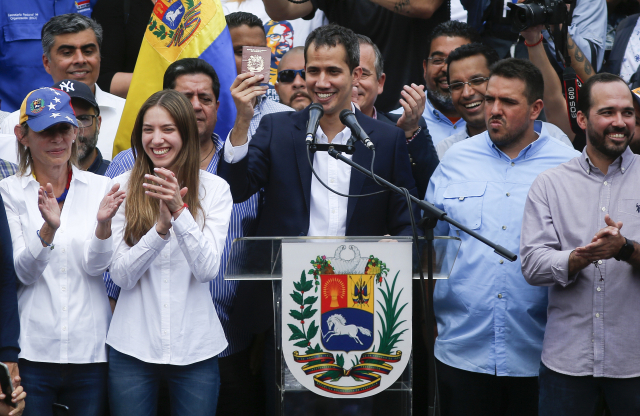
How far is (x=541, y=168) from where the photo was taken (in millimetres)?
3955

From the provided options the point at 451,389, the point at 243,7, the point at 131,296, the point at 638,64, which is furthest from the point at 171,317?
the point at 638,64

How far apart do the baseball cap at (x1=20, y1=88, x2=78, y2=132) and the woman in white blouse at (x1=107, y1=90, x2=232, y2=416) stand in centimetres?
45

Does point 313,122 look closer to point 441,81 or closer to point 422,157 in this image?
point 422,157

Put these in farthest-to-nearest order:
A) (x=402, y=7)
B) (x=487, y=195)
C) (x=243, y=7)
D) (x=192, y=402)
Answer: (x=243, y=7) → (x=402, y=7) → (x=487, y=195) → (x=192, y=402)

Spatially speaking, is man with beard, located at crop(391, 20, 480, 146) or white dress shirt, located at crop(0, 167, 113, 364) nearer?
white dress shirt, located at crop(0, 167, 113, 364)

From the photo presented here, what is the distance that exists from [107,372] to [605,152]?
2.67m

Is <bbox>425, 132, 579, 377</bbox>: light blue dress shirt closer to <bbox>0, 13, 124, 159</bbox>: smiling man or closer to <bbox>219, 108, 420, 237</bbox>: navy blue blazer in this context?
<bbox>219, 108, 420, 237</bbox>: navy blue blazer

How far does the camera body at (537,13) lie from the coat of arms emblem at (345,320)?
2.21 metres

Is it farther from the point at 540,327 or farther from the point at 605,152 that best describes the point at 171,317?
the point at 605,152

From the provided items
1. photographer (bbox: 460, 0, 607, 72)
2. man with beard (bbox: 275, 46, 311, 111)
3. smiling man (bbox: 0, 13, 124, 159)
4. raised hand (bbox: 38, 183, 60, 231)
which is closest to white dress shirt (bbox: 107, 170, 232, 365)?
raised hand (bbox: 38, 183, 60, 231)

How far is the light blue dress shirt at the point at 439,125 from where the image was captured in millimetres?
5102

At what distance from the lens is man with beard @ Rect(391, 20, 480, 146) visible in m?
5.12

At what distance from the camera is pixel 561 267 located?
334cm

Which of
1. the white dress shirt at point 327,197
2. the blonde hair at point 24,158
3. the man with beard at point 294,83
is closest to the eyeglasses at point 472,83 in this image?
the man with beard at point 294,83
